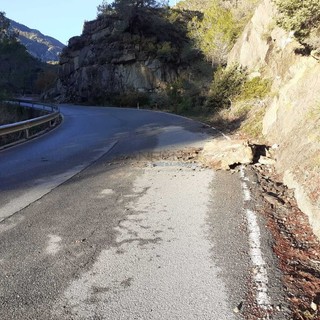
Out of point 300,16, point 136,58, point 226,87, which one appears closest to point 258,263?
point 300,16

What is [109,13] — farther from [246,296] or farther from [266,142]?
[246,296]

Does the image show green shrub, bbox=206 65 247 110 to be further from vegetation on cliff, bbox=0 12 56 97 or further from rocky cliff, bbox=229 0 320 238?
vegetation on cliff, bbox=0 12 56 97

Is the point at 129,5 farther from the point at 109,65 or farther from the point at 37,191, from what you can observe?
the point at 37,191

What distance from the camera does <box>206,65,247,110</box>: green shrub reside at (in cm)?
2477

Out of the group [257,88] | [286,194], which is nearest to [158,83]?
[257,88]

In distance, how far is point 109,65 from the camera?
174ft

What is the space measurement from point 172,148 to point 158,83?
123ft

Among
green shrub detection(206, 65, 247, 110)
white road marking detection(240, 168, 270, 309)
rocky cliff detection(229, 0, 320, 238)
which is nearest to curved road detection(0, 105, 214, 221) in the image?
rocky cliff detection(229, 0, 320, 238)

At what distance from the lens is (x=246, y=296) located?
355 cm

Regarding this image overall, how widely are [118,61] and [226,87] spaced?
2953 centimetres

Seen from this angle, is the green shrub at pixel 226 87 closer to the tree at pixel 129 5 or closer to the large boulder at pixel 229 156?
the large boulder at pixel 229 156

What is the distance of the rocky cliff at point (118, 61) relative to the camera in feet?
161

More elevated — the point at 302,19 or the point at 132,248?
the point at 302,19

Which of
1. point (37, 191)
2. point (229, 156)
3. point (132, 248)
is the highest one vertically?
point (229, 156)
